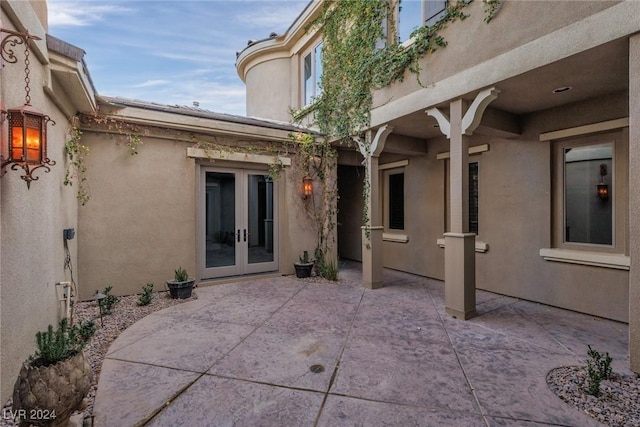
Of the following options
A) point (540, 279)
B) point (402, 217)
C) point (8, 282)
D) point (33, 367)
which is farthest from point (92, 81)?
point (540, 279)

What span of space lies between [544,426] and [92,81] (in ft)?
20.3

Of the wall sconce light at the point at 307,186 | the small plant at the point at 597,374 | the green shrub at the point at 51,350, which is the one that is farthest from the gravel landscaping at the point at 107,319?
the small plant at the point at 597,374

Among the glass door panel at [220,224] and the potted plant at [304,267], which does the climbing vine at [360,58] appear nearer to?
the potted plant at [304,267]

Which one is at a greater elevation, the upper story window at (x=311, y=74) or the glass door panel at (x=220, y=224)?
the upper story window at (x=311, y=74)

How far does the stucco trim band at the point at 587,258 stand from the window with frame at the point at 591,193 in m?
0.15

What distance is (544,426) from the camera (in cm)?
222

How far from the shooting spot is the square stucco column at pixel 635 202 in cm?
280

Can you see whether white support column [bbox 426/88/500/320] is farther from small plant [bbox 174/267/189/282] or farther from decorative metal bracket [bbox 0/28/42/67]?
decorative metal bracket [bbox 0/28/42/67]

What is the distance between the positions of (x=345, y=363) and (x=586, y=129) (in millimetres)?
4892

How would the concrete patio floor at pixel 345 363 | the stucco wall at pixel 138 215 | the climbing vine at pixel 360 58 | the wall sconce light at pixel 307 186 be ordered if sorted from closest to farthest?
the concrete patio floor at pixel 345 363
the climbing vine at pixel 360 58
the stucco wall at pixel 138 215
the wall sconce light at pixel 307 186

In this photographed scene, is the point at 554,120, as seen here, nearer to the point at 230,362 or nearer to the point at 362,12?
the point at 362,12

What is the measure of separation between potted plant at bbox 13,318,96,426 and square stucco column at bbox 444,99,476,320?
433 centimetres

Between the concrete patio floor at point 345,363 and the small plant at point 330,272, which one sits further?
the small plant at point 330,272

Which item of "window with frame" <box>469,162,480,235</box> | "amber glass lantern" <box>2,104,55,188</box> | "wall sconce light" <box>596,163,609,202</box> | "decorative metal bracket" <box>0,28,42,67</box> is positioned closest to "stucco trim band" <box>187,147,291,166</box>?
"decorative metal bracket" <box>0,28,42,67</box>
